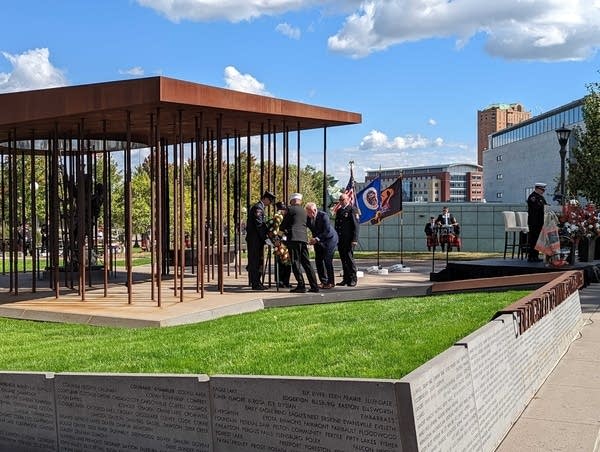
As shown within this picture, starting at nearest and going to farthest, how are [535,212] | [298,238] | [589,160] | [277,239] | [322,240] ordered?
1. [298,238]
2. [277,239]
3. [322,240]
4. [535,212]
5. [589,160]

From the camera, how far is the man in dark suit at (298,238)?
13.9 m

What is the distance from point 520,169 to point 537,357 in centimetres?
6938

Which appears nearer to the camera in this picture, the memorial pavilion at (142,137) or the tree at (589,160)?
the memorial pavilion at (142,137)

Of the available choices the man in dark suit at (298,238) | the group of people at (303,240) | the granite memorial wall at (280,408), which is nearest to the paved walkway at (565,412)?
the granite memorial wall at (280,408)

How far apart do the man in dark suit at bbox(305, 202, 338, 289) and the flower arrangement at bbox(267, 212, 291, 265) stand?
914 millimetres

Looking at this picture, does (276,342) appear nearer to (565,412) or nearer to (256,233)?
(565,412)

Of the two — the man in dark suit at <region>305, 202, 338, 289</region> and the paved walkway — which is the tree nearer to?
the man in dark suit at <region>305, 202, 338, 289</region>

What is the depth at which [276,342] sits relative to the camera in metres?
8.69

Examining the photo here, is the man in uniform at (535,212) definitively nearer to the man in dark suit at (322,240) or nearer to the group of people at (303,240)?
the group of people at (303,240)

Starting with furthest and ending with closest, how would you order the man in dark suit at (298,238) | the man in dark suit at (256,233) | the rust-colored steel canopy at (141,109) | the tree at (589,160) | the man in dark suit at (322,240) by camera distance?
the tree at (589,160)
the man in dark suit at (322,240)
the man in dark suit at (256,233)
the man in dark suit at (298,238)
the rust-colored steel canopy at (141,109)

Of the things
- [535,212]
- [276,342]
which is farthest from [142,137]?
[276,342]

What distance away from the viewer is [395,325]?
9.37 meters

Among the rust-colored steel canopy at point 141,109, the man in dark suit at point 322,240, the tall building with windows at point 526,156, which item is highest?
the tall building with windows at point 526,156

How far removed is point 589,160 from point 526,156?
4171 cm
